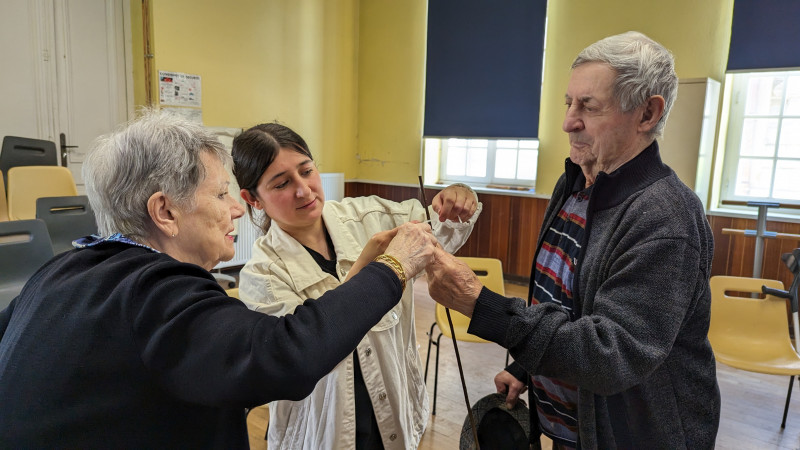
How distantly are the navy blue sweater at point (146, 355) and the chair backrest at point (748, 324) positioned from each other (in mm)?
2508

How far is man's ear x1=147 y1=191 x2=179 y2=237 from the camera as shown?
875 millimetres

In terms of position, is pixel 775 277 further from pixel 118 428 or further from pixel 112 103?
pixel 112 103

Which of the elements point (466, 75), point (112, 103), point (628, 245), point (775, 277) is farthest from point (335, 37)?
point (628, 245)

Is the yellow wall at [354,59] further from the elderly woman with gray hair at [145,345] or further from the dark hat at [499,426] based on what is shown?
the elderly woman with gray hair at [145,345]

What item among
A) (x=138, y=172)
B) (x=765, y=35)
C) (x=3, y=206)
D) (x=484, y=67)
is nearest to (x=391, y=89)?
(x=484, y=67)

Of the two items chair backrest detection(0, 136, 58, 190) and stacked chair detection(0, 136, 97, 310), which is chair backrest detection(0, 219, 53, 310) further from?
chair backrest detection(0, 136, 58, 190)

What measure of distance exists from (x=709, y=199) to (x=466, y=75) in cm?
267

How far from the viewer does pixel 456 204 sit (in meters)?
1.56

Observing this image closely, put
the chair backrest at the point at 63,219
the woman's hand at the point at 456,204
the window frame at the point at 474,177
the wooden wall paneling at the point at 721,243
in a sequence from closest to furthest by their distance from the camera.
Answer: the woman's hand at the point at 456,204
the chair backrest at the point at 63,219
the wooden wall paneling at the point at 721,243
the window frame at the point at 474,177

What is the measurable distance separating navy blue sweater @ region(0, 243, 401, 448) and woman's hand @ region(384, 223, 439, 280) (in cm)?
19

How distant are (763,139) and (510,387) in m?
4.02

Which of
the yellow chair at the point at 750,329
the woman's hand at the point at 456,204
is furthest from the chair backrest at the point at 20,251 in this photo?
the yellow chair at the point at 750,329

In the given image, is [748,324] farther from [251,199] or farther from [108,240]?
[108,240]

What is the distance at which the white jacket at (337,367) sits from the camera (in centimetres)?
129
